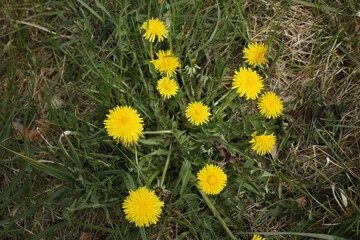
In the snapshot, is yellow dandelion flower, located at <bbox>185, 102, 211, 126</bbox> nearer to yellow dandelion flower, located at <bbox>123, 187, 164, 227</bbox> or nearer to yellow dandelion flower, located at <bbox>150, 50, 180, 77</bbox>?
yellow dandelion flower, located at <bbox>150, 50, 180, 77</bbox>

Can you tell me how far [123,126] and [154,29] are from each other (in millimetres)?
502

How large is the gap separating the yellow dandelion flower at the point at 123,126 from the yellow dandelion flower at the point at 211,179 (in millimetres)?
332

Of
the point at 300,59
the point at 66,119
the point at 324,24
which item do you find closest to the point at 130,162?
the point at 66,119

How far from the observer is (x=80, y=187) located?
1.96 metres

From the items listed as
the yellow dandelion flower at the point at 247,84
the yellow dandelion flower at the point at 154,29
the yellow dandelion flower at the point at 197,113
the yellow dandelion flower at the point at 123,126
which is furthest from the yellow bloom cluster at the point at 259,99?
the yellow dandelion flower at the point at 123,126

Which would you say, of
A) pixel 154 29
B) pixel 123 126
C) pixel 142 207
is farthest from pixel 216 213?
pixel 154 29

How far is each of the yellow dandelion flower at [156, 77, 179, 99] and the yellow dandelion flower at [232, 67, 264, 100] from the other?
27 centimetres

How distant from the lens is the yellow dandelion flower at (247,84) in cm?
194

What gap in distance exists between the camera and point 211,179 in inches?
73.0

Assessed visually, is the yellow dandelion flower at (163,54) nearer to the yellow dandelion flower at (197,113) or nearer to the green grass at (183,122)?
the green grass at (183,122)

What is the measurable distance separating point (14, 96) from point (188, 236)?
1.11 m

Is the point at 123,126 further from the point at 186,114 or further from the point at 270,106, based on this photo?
the point at 270,106

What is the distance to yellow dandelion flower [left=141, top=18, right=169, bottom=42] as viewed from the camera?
6.46 ft

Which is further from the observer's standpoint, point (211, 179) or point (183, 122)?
point (183, 122)
